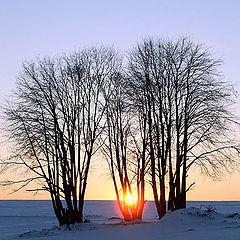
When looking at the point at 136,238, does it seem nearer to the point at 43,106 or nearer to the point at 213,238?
the point at 213,238

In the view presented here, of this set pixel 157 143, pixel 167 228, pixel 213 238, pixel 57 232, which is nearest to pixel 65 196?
pixel 57 232

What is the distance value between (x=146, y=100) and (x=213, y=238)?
11.3 m

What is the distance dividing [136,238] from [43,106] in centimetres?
1120

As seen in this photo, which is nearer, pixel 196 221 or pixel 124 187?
pixel 196 221

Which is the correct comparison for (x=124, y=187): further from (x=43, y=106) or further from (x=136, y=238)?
(x=136, y=238)

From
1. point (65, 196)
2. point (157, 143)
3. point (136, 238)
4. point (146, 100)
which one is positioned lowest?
point (136, 238)

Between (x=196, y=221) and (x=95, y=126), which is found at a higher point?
(x=95, y=126)

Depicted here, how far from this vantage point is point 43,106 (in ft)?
77.4

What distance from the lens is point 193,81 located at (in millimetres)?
21625

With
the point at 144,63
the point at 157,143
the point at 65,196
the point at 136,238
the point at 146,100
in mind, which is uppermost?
the point at 144,63

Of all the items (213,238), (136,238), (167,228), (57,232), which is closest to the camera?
(213,238)

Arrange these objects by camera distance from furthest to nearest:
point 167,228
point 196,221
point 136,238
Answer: point 196,221 → point 167,228 → point 136,238

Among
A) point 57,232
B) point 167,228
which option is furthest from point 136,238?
point 57,232

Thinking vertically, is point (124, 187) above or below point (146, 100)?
below
